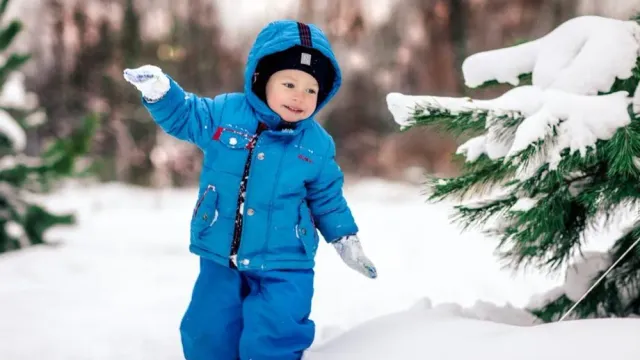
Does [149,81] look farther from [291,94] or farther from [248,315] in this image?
[248,315]

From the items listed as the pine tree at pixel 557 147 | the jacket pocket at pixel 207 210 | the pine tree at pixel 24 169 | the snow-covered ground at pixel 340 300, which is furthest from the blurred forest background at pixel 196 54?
the jacket pocket at pixel 207 210

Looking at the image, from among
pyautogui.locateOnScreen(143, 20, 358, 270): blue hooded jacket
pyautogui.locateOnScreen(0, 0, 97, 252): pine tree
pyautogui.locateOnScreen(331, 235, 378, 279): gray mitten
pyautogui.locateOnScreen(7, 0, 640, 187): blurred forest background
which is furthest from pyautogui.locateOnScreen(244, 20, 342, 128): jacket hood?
pyautogui.locateOnScreen(7, 0, 640, 187): blurred forest background

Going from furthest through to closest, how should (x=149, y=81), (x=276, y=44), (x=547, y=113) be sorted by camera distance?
(x=276, y=44)
(x=149, y=81)
(x=547, y=113)

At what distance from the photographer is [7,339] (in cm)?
204

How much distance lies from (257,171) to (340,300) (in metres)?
1.27

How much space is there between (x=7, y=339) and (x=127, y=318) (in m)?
0.45

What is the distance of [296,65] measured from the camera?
63.4 inches

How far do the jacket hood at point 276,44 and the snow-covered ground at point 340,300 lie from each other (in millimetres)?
492

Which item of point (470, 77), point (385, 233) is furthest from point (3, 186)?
point (470, 77)

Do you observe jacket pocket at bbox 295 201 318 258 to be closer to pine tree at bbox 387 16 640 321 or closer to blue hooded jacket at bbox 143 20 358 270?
blue hooded jacket at bbox 143 20 358 270

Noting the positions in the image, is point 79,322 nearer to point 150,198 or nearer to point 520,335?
point 520,335

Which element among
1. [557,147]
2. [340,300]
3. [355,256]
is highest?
[557,147]

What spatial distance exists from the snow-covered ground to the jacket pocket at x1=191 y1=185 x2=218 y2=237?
1.52 ft

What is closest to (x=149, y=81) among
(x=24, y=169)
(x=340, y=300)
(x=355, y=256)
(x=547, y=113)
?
(x=355, y=256)
